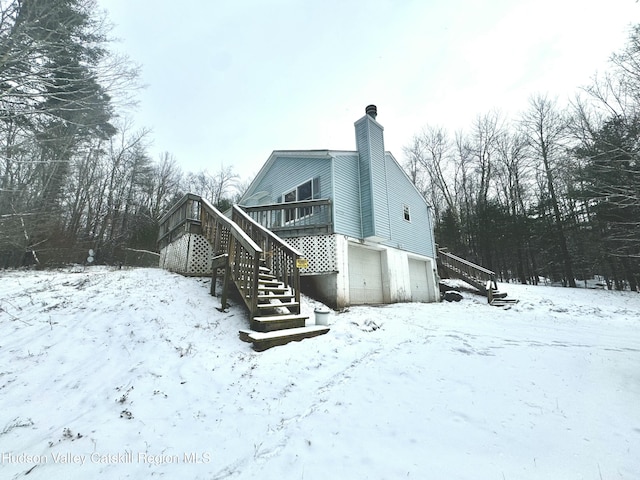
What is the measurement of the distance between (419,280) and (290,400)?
11.9 metres

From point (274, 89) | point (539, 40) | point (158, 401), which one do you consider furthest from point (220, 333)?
point (274, 89)

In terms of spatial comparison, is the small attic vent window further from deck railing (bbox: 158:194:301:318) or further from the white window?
deck railing (bbox: 158:194:301:318)

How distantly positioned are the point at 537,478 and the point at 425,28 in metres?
14.3

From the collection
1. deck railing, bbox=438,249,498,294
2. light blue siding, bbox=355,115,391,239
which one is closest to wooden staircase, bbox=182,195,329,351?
light blue siding, bbox=355,115,391,239

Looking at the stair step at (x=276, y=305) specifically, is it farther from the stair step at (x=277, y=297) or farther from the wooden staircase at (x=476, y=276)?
the wooden staircase at (x=476, y=276)

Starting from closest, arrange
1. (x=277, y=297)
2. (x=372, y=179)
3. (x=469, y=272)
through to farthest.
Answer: (x=277, y=297), (x=372, y=179), (x=469, y=272)

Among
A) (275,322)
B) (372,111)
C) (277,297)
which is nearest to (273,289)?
(277,297)

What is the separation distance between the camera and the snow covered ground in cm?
188

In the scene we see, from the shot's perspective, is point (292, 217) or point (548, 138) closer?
point (292, 217)

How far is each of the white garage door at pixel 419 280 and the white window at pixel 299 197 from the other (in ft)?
20.8

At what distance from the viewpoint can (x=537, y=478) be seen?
1642 mm

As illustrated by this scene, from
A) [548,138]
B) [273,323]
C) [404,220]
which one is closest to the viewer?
[273,323]

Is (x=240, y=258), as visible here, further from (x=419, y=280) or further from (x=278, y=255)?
(x=419, y=280)

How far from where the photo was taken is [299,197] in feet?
38.0
